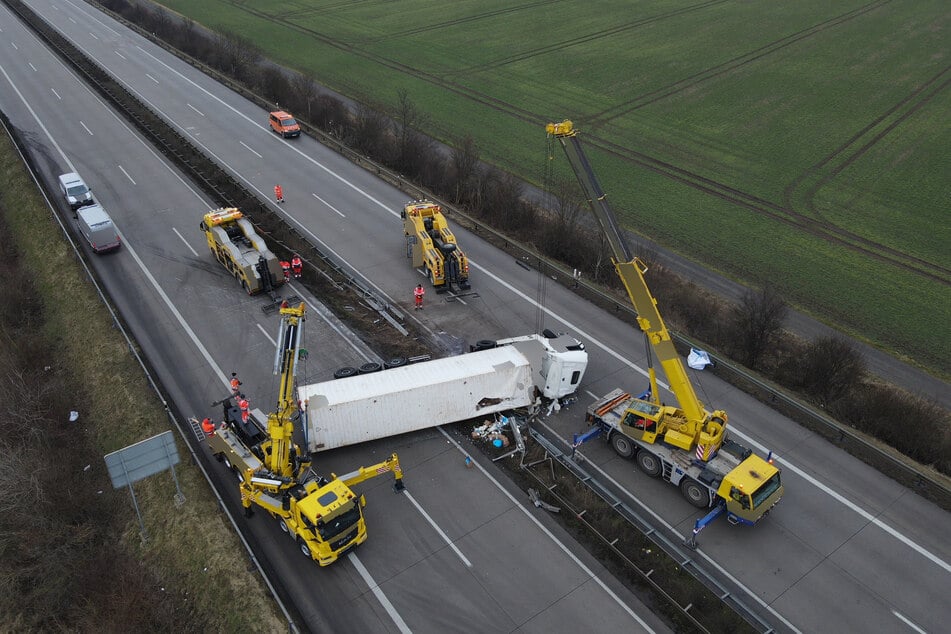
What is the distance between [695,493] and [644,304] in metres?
6.50

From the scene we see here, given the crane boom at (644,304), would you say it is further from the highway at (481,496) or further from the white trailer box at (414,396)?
the white trailer box at (414,396)

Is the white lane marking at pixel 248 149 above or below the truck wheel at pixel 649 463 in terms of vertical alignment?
below

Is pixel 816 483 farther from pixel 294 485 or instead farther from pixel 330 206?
pixel 330 206

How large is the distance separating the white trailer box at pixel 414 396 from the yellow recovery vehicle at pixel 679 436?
4.83 metres

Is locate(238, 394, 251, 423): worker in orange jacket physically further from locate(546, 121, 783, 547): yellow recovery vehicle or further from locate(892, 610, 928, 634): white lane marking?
locate(892, 610, 928, 634): white lane marking

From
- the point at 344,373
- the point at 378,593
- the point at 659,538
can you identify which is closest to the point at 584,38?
the point at 344,373

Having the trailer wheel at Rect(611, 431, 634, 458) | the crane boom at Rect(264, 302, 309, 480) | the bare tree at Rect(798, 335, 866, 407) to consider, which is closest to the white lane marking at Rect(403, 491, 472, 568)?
the crane boom at Rect(264, 302, 309, 480)

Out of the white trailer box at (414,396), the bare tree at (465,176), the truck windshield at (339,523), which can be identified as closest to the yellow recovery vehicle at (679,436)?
the white trailer box at (414,396)

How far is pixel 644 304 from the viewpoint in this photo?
2081cm

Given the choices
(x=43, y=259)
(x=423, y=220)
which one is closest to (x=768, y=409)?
(x=423, y=220)

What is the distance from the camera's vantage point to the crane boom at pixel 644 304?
2044 cm

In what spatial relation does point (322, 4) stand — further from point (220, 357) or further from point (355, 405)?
point (355, 405)

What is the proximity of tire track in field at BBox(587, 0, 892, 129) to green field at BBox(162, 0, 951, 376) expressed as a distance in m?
0.31

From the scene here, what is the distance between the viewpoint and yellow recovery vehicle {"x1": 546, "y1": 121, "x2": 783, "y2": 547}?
1997cm
